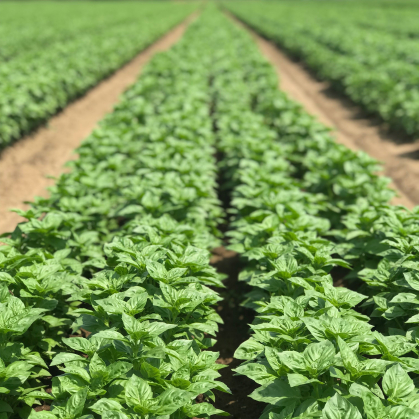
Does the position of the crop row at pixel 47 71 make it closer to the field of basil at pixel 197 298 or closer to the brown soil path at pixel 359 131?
the field of basil at pixel 197 298

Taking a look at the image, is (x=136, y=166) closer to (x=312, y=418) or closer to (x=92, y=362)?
(x=92, y=362)

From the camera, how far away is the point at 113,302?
304 centimetres

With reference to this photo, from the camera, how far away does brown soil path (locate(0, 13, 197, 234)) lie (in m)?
7.81

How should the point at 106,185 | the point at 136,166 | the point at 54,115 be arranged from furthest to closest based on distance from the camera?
1. the point at 54,115
2. the point at 136,166
3. the point at 106,185

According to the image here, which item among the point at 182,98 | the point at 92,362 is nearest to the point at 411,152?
the point at 182,98

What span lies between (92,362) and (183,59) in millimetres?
13620

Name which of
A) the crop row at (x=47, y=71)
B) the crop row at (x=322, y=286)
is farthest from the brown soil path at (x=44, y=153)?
the crop row at (x=322, y=286)

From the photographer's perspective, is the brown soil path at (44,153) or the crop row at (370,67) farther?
the crop row at (370,67)

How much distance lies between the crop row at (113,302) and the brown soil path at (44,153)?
170cm

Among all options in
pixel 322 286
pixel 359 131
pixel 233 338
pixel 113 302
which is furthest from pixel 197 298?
pixel 359 131

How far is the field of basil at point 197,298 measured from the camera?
259 cm

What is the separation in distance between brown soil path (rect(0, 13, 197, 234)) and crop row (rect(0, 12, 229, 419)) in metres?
1.70

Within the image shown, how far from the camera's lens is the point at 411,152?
32.1 feet

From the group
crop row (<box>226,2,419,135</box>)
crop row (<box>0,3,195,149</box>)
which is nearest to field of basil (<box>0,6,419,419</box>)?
crop row (<box>0,3,195,149</box>)
